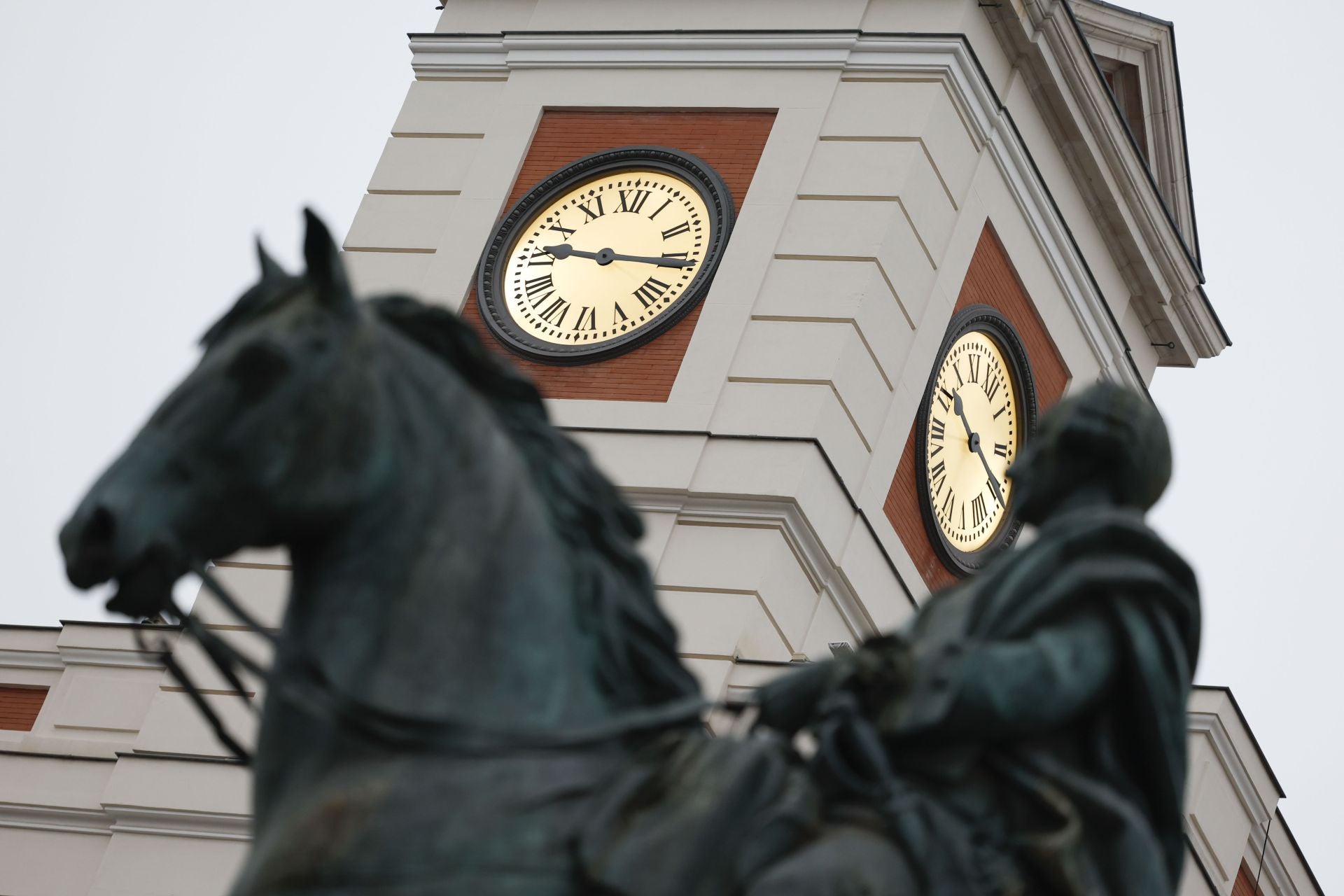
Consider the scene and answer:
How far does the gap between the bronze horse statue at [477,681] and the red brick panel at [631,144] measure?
38.8 feet

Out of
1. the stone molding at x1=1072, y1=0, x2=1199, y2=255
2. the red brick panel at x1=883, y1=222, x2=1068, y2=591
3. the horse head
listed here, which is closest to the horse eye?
the horse head

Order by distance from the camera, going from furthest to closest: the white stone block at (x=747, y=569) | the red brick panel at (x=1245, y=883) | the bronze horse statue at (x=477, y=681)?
1. the red brick panel at (x=1245, y=883)
2. the white stone block at (x=747, y=569)
3. the bronze horse statue at (x=477, y=681)

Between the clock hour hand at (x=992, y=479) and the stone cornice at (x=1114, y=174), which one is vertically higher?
the stone cornice at (x=1114, y=174)

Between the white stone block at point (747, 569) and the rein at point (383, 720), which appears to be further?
the white stone block at point (747, 569)

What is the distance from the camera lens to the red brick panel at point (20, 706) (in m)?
17.2

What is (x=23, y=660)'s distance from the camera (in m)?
17.2

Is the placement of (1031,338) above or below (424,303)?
above

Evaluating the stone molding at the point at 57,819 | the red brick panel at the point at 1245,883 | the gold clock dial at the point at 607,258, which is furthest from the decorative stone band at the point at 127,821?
the red brick panel at the point at 1245,883

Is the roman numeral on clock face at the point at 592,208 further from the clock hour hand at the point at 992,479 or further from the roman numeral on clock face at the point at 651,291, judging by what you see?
the clock hour hand at the point at 992,479

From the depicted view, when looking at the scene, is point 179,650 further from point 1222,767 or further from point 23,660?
point 1222,767

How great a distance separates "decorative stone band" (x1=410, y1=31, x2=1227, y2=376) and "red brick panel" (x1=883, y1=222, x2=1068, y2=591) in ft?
Answer: 1.26

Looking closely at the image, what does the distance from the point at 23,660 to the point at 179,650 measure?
109cm

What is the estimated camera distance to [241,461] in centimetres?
404

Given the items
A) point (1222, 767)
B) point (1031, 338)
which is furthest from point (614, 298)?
point (1222, 767)
